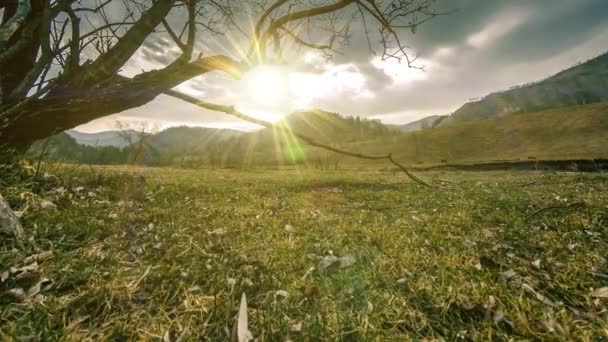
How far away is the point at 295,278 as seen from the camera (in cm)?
301

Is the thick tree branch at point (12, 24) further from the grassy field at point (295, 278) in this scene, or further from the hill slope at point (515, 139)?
the hill slope at point (515, 139)

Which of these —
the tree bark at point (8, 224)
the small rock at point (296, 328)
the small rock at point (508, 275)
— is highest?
the tree bark at point (8, 224)

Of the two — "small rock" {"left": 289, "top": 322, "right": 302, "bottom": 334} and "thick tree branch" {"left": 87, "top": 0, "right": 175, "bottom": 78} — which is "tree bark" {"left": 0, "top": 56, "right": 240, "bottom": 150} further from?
"small rock" {"left": 289, "top": 322, "right": 302, "bottom": 334}

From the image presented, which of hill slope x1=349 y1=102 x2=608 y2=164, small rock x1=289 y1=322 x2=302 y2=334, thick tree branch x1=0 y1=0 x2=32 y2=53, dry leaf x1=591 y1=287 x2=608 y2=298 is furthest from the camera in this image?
hill slope x1=349 y1=102 x2=608 y2=164

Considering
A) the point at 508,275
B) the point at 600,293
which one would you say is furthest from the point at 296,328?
the point at 600,293

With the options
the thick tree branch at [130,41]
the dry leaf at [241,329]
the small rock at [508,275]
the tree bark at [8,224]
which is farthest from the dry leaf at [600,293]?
the thick tree branch at [130,41]

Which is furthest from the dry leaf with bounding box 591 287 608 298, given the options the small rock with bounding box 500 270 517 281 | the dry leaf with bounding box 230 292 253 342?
the dry leaf with bounding box 230 292 253 342

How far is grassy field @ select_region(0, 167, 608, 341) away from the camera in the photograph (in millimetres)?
2125

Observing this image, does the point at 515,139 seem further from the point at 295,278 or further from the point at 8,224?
the point at 8,224

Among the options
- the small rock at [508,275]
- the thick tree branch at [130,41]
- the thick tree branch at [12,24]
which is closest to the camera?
the small rock at [508,275]

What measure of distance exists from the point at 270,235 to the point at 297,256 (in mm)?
994

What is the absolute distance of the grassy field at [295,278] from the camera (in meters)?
2.12

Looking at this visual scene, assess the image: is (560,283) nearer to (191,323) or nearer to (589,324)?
(589,324)

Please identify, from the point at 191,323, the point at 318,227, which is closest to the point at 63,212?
the point at 191,323
